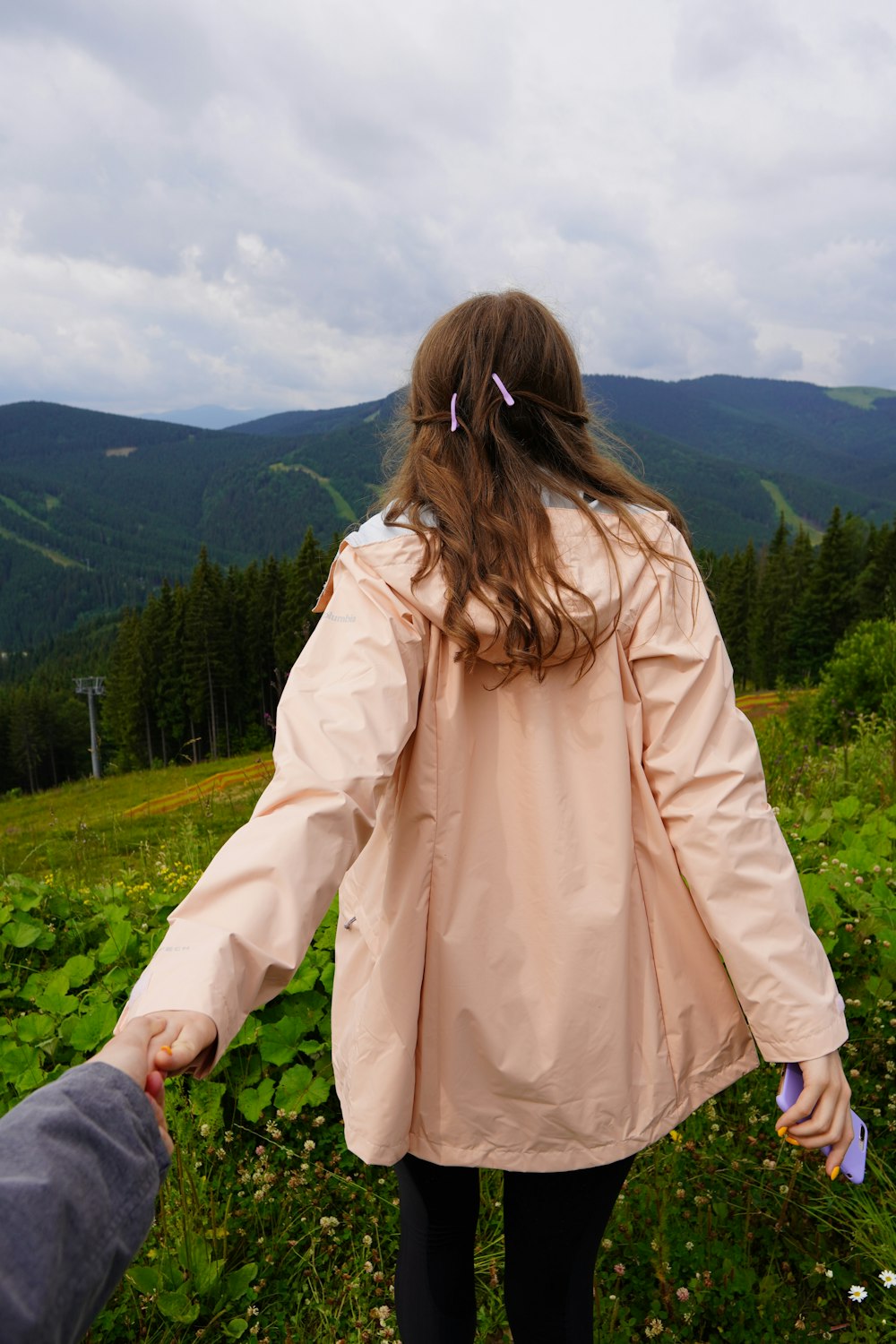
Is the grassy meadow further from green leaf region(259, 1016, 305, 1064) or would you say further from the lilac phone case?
the lilac phone case

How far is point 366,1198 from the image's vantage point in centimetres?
256

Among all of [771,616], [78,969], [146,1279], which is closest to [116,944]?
[78,969]

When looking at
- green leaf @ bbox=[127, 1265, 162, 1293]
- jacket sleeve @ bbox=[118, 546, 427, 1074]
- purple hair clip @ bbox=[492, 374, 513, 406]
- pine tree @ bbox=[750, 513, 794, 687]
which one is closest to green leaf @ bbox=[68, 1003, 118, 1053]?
green leaf @ bbox=[127, 1265, 162, 1293]

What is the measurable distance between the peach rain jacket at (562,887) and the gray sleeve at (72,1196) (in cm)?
67

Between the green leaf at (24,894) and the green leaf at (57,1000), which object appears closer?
the green leaf at (57,1000)

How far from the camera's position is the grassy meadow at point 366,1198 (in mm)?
2178

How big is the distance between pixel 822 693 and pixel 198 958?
515 inches

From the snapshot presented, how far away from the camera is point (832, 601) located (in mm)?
50156

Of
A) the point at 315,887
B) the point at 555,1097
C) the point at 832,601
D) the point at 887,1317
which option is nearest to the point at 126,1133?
the point at 315,887

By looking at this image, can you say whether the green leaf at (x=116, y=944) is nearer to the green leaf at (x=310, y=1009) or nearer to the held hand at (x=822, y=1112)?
the green leaf at (x=310, y=1009)

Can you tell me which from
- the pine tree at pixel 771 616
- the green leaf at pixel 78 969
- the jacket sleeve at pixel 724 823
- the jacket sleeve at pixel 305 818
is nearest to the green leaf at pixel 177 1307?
the green leaf at pixel 78 969

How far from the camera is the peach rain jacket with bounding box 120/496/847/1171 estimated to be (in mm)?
1433

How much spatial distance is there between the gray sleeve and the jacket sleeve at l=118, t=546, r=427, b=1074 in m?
0.19

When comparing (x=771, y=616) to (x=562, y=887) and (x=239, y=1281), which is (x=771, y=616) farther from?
(x=562, y=887)
